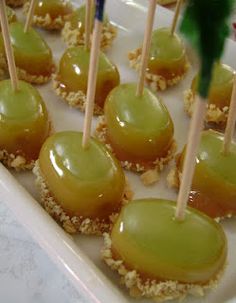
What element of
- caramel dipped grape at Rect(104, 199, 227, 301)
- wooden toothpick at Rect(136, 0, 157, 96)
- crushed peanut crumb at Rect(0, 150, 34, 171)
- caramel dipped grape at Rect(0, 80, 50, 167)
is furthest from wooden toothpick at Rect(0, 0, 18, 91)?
caramel dipped grape at Rect(104, 199, 227, 301)

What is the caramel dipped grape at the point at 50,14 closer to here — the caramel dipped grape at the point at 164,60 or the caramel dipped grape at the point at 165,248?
the caramel dipped grape at the point at 164,60

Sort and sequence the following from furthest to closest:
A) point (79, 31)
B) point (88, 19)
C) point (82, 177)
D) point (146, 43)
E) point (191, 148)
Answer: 1. point (79, 31)
2. point (88, 19)
3. point (146, 43)
4. point (82, 177)
5. point (191, 148)

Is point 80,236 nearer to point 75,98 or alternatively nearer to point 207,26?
point 75,98

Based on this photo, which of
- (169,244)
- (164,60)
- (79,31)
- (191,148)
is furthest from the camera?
(79,31)

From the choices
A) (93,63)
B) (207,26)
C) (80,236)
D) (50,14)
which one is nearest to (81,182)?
(80,236)

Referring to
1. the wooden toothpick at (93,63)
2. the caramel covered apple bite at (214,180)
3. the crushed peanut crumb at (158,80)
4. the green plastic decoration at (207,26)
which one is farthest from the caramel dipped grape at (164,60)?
the green plastic decoration at (207,26)

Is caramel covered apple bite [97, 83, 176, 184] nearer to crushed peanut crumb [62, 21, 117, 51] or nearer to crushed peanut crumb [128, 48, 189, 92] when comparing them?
crushed peanut crumb [128, 48, 189, 92]

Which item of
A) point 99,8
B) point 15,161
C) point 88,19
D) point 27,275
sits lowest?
point 27,275
